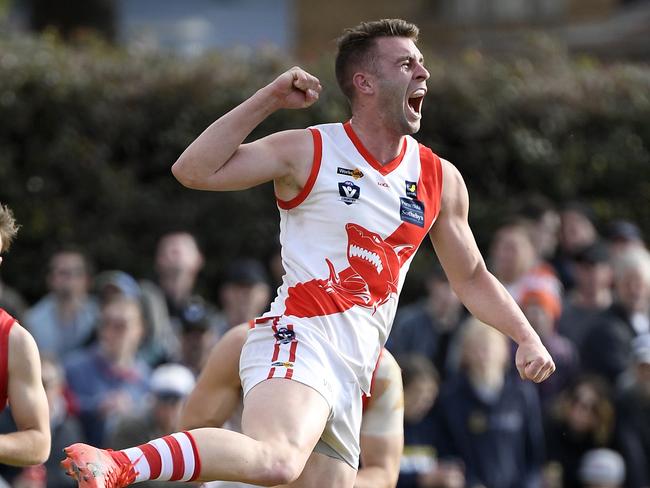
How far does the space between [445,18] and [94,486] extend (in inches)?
659

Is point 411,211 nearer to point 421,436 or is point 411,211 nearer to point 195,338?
point 421,436

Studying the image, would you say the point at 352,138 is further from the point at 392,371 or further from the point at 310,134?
the point at 392,371

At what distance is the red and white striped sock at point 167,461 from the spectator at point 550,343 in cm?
514

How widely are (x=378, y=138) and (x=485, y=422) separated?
13.5ft

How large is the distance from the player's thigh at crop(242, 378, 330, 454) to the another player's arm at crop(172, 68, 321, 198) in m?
0.93

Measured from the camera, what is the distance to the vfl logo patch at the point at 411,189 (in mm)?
6553

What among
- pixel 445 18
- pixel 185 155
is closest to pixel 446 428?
pixel 185 155

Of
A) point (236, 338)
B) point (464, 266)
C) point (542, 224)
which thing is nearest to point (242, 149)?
point (236, 338)

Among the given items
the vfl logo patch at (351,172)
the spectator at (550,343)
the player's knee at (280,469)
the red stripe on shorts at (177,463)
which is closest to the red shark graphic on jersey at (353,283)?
the vfl logo patch at (351,172)

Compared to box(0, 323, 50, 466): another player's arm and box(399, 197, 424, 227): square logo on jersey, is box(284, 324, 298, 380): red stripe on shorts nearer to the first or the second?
box(399, 197, 424, 227): square logo on jersey

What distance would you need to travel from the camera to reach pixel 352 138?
6.55 metres

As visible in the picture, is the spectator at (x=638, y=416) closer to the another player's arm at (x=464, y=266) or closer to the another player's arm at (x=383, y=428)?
the another player's arm at (x=383, y=428)

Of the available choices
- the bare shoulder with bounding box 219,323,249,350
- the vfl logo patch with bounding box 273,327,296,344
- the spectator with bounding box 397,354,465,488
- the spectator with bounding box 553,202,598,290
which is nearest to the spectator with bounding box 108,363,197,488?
the spectator with bounding box 397,354,465,488

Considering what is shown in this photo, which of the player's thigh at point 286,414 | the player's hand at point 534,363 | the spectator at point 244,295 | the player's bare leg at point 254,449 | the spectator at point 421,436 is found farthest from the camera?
the spectator at point 244,295
